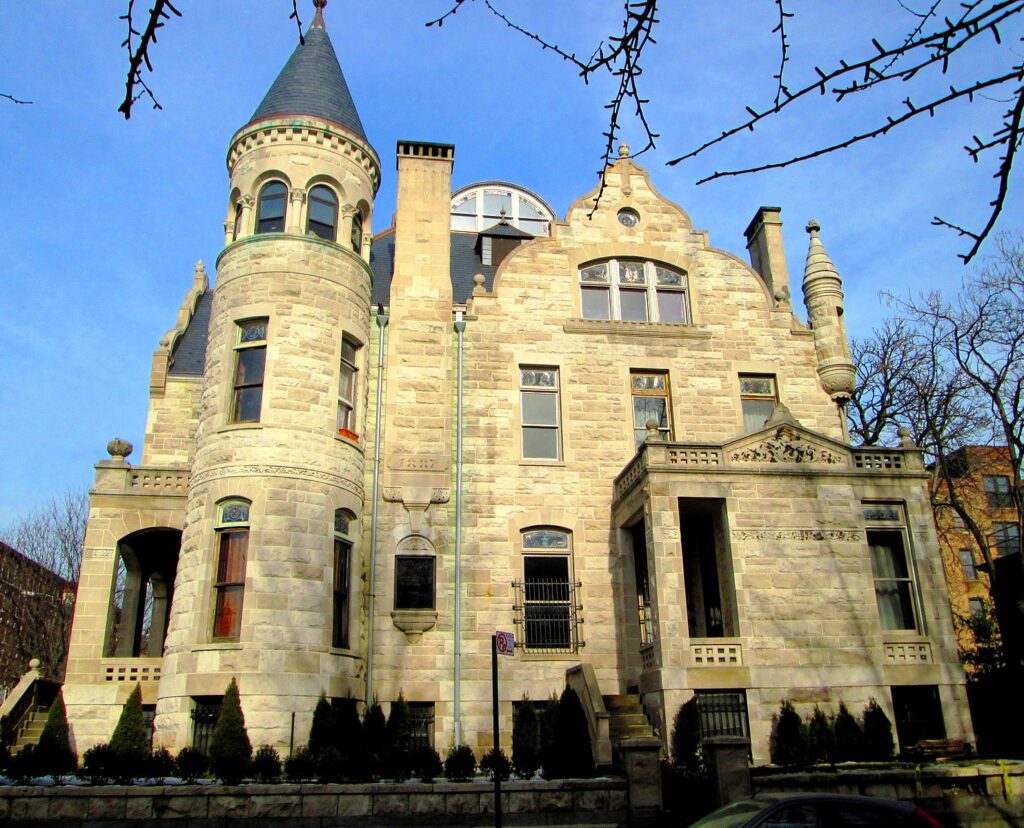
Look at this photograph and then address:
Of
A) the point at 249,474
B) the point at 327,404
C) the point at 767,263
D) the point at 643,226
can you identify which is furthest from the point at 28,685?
the point at 767,263

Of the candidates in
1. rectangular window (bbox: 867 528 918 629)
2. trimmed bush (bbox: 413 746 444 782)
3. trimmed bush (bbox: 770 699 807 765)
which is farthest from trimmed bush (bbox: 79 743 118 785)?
rectangular window (bbox: 867 528 918 629)

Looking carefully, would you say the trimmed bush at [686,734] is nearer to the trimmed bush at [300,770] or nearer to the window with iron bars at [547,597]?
the window with iron bars at [547,597]

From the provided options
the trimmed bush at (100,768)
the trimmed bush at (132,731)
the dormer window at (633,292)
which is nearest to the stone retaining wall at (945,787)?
the trimmed bush at (100,768)

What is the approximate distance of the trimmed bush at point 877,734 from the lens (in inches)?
586

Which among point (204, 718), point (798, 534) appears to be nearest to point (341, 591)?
point (204, 718)

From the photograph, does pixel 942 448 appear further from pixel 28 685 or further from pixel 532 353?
pixel 28 685

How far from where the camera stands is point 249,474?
17.1m

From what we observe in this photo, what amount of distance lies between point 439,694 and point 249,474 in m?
5.76

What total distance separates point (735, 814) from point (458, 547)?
1099 centimetres

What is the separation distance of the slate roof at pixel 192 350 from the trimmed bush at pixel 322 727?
8879mm

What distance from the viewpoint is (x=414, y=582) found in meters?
18.6

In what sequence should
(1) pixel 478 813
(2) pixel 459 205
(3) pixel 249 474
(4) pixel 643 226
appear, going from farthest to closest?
(2) pixel 459 205 < (4) pixel 643 226 < (3) pixel 249 474 < (1) pixel 478 813

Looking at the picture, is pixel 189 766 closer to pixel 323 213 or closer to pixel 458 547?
pixel 458 547

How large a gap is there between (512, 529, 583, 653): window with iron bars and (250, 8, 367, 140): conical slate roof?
1034 cm
